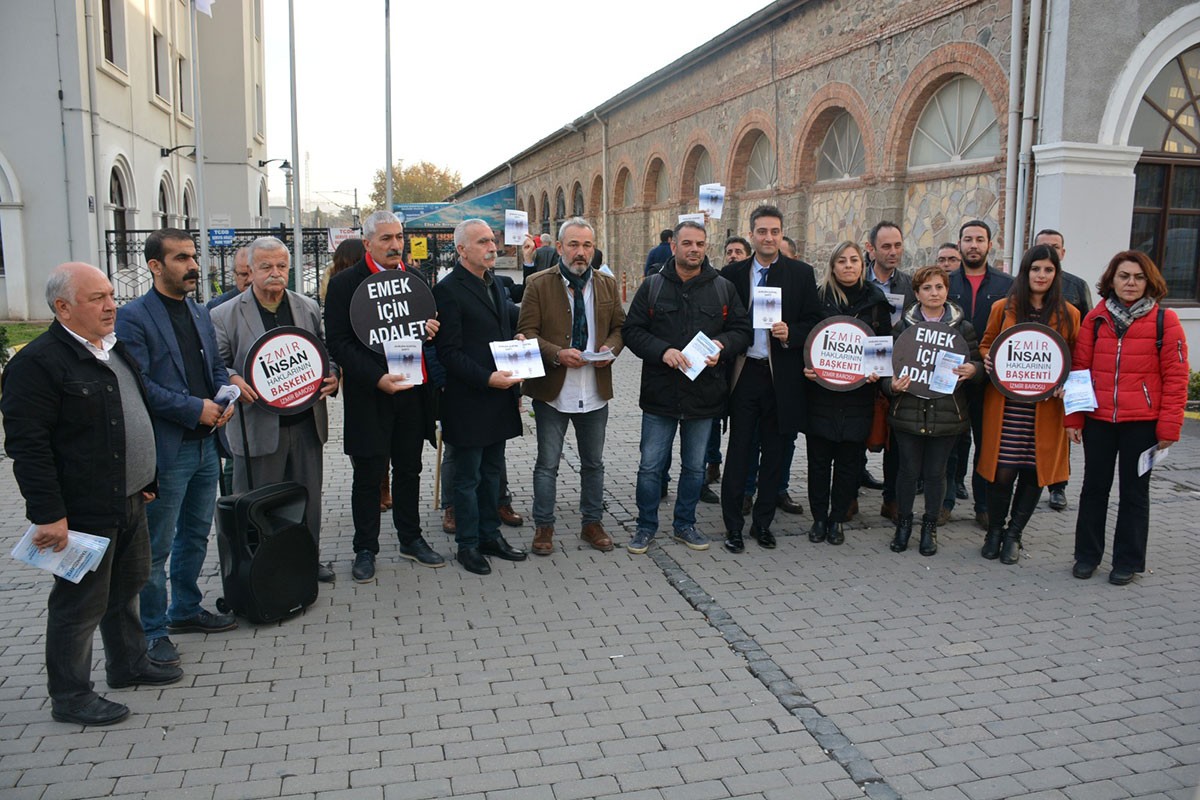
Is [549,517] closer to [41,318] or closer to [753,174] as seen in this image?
[753,174]

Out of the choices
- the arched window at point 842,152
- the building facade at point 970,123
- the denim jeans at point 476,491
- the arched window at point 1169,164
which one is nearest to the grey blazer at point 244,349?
the denim jeans at point 476,491

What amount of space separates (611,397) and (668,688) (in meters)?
2.32

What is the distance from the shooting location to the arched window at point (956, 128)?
12.6 meters

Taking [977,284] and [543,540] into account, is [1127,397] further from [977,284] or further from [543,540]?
[543,540]

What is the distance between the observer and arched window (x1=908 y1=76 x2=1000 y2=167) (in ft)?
41.2

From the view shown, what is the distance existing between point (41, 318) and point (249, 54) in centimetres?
1920

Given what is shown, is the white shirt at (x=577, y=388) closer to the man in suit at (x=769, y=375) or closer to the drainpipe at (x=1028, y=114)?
the man in suit at (x=769, y=375)

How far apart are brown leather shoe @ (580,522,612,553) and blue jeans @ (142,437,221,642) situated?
2.60m

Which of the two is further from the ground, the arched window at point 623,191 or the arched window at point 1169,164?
the arched window at point 623,191

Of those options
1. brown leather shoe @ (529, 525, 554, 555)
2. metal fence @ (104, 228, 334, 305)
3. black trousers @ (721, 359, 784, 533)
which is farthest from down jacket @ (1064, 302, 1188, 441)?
metal fence @ (104, 228, 334, 305)

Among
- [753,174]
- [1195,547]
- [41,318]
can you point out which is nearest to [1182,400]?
[1195,547]

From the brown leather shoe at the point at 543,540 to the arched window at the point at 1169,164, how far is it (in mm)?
9592

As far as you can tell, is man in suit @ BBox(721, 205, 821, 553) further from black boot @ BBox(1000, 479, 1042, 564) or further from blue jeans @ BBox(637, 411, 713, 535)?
black boot @ BBox(1000, 479, 1042, 564)

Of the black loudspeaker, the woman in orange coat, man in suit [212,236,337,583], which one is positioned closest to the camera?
the black loudspeaker
